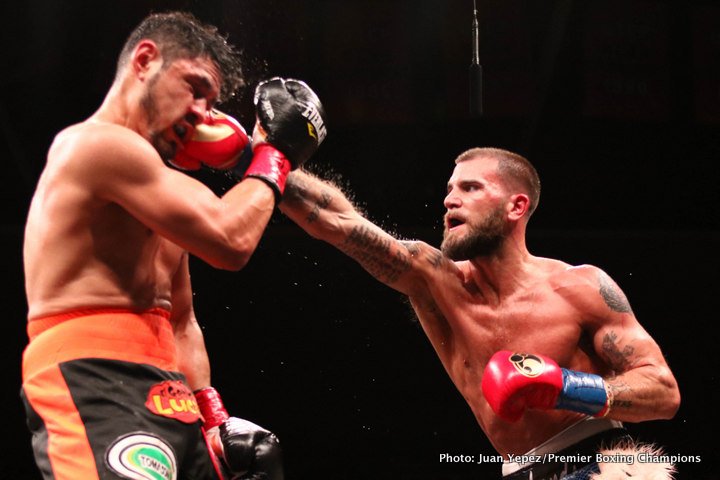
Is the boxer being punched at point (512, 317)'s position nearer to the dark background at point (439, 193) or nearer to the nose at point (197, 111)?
the nose at point (197, 111)

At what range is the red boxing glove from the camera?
1671mm

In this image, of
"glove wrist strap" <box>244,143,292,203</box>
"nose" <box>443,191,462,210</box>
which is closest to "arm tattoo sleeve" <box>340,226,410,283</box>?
"nose" <box>443,191,462,210</box>

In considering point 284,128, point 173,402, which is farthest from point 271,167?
point 173,402

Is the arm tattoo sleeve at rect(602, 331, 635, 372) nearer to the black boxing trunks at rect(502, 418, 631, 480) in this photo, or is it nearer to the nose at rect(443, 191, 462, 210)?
the black boxing trunks at rect(502, 418, 631, 480)

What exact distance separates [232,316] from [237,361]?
0.75ft

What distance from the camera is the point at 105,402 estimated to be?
4.29 feet

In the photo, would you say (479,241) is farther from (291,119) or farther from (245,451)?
(245,451)

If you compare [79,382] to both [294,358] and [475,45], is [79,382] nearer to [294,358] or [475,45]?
[475,45]

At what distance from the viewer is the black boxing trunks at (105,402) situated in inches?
49.9

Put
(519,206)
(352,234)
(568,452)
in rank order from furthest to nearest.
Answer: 1. (519,206)
2. (352,234)
3. (568,452)

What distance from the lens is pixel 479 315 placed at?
236 cm

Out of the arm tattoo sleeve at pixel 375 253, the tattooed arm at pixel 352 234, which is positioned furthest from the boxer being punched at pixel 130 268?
the arm tattoo sleeve at pixel 375 253

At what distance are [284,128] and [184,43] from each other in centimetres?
25

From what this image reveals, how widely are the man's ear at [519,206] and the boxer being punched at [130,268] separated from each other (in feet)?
3.60
